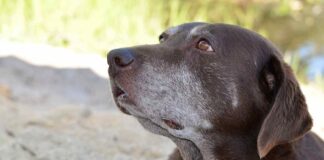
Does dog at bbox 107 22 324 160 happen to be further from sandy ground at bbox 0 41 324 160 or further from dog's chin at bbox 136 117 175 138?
sandy ground at bbox 0 41 324 160

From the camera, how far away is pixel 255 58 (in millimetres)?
3934

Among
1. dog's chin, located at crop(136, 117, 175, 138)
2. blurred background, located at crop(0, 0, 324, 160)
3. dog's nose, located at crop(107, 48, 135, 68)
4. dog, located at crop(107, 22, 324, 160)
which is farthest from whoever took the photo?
blurred background, located at crop(0, 0, 324, 160)

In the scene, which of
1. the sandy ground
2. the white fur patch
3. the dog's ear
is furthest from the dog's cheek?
the sandy ground

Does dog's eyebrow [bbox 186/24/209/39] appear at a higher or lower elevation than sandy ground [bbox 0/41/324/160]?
higher

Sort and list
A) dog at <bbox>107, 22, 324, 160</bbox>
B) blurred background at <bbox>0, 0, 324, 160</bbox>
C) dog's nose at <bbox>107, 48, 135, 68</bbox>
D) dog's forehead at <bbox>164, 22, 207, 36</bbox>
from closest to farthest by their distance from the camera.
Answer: dog's nose at <bbox>107, 48, 135, 68</bbox>
dog at <bbox>107, 22, 324, 160</bbox>
dog's forehead at <bbox>164, 22, 207, 36</bbox>
blurred background at <bbox>0, 0, 324, 160</bbox>

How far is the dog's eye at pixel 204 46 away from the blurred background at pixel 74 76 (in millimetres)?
1677

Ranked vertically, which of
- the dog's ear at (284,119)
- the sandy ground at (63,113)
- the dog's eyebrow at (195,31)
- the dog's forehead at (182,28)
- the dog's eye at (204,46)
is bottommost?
the sandy ground at (63,113)

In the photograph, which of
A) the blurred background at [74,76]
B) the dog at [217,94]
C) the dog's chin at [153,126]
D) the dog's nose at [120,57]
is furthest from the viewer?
the blurred background at [74,76]

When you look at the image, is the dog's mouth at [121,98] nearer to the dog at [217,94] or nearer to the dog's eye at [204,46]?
the dog at [217,94]

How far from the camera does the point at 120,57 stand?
365cm

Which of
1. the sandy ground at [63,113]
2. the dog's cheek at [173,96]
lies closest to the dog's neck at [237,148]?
the dog's cheek at [173,96]

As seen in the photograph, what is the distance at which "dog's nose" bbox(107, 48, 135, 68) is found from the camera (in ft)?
12.0

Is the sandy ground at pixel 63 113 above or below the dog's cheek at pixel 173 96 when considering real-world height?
below

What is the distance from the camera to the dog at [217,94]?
375 cm
